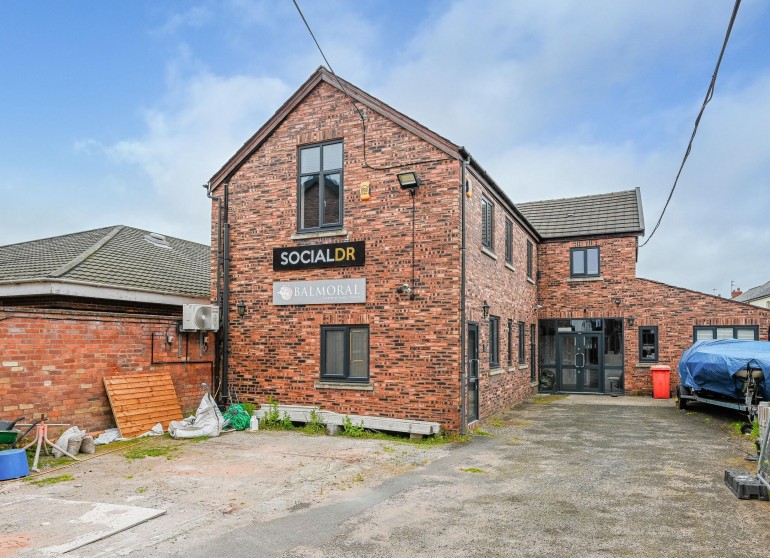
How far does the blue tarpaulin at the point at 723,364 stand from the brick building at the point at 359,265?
472 centimetres

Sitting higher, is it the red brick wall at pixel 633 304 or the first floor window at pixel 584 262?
the first floor window at pixel 584 262

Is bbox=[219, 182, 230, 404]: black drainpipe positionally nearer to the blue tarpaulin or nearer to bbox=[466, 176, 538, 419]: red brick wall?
bbox=[466, 176, 538, 419]: red brick wall

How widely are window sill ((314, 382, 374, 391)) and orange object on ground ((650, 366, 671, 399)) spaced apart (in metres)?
11.8

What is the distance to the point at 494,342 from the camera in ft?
49.6

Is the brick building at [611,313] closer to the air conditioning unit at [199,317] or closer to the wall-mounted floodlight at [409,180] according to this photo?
the wall-mounted floodlight at [409,180]

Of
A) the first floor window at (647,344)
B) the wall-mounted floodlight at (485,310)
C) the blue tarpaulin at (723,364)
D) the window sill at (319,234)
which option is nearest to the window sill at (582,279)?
the first floor window at (647,344)

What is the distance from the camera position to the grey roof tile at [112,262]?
13.9m

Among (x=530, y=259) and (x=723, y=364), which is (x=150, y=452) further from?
(x=530, y=259)

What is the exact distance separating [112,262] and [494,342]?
10086 millimetres

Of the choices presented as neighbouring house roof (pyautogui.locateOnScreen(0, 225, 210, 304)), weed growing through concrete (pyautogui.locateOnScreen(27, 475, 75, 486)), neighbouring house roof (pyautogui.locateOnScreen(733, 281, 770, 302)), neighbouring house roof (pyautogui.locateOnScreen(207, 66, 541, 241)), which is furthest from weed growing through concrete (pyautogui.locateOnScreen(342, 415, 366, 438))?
neighbouring house roof (pyautogui.locateOnScreen(733, 281, 770, 302))

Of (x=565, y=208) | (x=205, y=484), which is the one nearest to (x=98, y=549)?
(x=205, y=484)

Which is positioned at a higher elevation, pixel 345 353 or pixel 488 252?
pixel 488 252

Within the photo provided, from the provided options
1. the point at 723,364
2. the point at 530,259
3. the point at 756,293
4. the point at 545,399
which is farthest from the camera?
the point at 756,293

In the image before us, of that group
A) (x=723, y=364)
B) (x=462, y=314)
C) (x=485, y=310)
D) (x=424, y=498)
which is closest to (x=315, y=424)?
(x=462, y=314)
